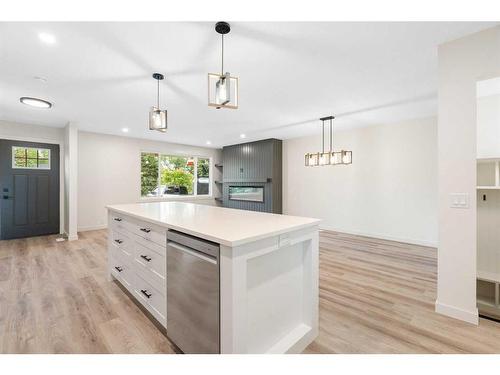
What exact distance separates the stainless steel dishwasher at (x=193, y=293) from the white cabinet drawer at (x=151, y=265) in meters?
0.12

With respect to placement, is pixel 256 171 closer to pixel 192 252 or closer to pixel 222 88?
pixel 222 88

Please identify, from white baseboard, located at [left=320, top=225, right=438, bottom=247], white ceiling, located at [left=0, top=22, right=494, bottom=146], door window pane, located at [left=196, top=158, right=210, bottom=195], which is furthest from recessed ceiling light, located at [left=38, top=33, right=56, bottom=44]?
door window pane, located at [left=196, top=158, right=210, bottom=195]

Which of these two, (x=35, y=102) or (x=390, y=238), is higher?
(x=35, y=102)

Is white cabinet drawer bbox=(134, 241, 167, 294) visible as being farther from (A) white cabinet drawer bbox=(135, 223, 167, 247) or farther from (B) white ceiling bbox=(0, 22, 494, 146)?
(B) white ceiling bbox=(0, 22, 494, 146)

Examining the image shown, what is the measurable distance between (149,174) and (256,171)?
3.12m

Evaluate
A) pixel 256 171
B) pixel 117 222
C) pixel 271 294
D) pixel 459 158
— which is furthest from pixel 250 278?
pixel 256 171

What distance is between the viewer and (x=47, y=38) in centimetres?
192

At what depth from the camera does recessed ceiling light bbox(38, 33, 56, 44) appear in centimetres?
188

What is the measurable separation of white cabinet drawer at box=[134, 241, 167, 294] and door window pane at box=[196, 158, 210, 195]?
5827mm

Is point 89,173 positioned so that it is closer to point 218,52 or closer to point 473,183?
point 218,52

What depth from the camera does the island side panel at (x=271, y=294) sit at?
3.92 ft

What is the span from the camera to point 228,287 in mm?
1188
